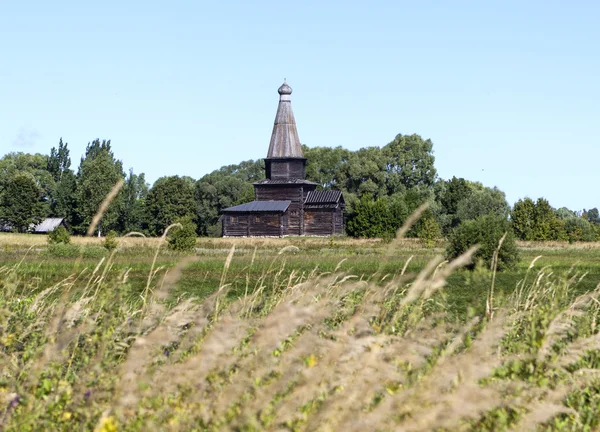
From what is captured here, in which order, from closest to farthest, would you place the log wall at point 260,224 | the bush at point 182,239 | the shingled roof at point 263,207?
1. the bush at point 182,239
2. the shingled roof at point 263,207
3. the log wall at point 260,224

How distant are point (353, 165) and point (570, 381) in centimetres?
7096

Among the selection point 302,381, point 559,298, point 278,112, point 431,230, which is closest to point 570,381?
point 559,298

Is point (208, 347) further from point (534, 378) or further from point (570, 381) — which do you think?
point (570, 381)

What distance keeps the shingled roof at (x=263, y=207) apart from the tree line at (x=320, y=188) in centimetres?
829

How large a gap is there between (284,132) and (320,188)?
18535 millimetres

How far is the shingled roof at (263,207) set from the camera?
61.1 m

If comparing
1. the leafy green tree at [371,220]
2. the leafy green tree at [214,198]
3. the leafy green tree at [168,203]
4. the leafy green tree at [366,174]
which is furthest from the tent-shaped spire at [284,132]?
the leafy green tree at [214,198]

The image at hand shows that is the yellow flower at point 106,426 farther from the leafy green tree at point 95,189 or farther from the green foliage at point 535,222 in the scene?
the leafy green tree at point 95,189

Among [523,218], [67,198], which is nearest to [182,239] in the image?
[523,218]

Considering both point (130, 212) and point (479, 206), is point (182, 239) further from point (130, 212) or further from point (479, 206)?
point (130, 212)

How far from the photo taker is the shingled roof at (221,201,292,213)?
6109 cm

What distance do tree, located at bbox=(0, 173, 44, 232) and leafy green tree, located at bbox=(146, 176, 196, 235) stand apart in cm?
1144

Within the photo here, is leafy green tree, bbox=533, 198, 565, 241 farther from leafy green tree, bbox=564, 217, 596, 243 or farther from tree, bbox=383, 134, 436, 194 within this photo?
tree, bbox=383, 134, 436, 194

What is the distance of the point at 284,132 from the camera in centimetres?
6347
